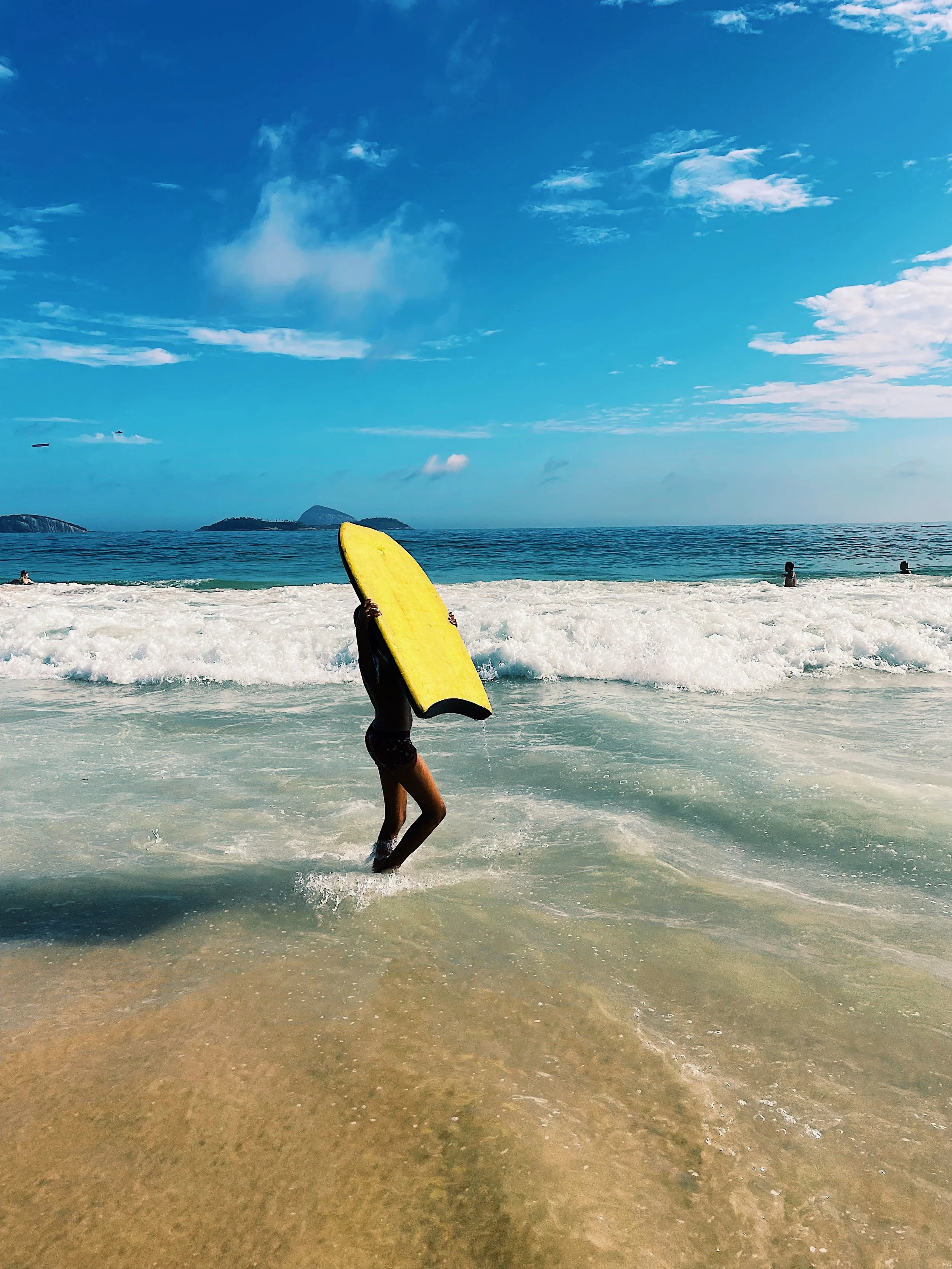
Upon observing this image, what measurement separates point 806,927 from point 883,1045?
1090 millimetres

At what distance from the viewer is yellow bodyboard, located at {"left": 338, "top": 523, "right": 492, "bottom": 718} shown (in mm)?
4262

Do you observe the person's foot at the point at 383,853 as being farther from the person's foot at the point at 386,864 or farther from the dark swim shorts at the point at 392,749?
the dark swim shorts at the point at 392,749

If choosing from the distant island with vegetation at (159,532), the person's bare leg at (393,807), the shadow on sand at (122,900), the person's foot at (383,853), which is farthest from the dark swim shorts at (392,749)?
the distant island with vegetation at (159,532)

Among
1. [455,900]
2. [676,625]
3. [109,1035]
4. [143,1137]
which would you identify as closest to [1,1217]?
[143,1137]

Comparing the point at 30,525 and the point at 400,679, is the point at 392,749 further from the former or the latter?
the point at 30,525

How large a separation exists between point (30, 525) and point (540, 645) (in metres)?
97.3

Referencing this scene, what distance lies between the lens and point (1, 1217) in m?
2.21

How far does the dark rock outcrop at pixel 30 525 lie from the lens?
3516 inches

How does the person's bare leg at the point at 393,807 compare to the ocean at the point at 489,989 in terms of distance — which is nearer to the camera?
the ocean at the point at 489,989

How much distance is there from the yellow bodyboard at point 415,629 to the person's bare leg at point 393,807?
23.6 inches

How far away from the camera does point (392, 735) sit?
177 inches

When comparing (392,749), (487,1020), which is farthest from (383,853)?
(487,1020)

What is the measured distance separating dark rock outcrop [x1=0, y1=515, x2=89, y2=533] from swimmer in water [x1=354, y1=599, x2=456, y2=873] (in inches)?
3846

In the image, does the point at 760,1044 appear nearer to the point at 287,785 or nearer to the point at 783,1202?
the point at 783,1202
